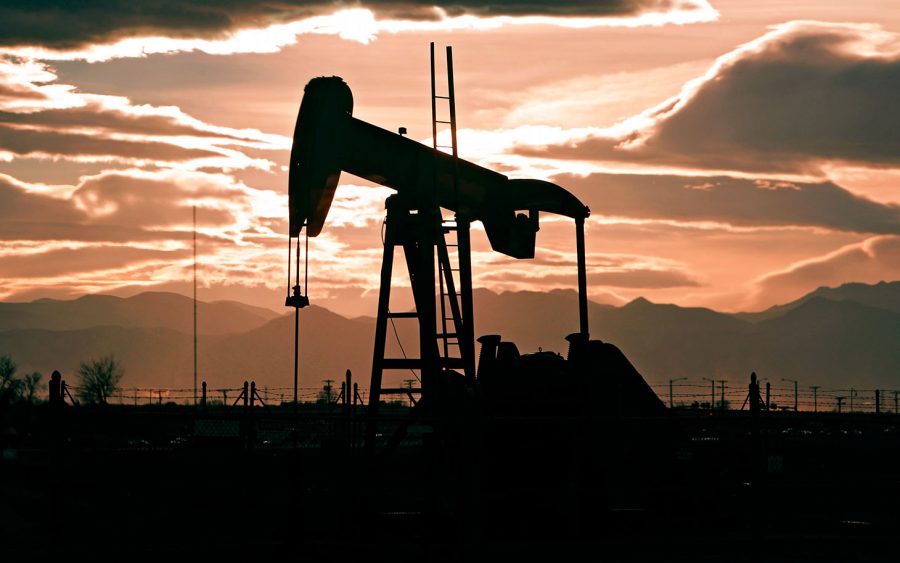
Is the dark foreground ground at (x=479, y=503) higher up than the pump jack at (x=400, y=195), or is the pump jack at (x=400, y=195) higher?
the pump jack at (x=400, y=195)

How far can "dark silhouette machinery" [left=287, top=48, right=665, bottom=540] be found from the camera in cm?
2069

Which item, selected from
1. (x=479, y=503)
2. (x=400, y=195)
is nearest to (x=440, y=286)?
(x=400, y=195)

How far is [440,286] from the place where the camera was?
2200cm

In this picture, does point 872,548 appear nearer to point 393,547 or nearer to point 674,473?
point 674,473

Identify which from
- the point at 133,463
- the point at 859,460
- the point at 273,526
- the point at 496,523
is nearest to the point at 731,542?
the point at 496,523

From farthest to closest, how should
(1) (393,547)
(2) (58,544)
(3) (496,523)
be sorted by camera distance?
(3) (496,523)
(1) (393,547)
(2) (58,544)

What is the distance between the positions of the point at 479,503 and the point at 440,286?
7.36m

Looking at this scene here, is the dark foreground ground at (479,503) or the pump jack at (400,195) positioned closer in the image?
the dark foreground ground at (479,503)

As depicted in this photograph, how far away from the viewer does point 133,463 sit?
1252 inches

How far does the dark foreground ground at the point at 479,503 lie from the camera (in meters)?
15.2

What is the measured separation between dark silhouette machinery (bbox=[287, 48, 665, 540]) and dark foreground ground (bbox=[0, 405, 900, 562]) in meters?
0.58

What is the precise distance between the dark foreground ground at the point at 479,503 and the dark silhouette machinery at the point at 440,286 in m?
0.58

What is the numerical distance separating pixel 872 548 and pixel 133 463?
67.8 feet

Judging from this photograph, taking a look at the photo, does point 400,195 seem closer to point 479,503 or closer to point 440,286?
point 440,286
